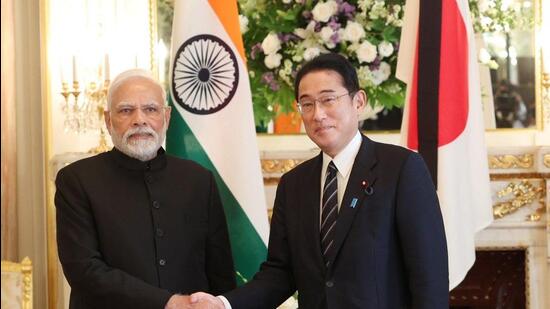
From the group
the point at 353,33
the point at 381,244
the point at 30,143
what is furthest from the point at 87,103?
the point at 381,244

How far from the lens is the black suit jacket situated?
282cm

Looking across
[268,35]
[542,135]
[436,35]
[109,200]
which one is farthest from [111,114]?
[542,135]

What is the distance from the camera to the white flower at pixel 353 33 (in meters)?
5.17

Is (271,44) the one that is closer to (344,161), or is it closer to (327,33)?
(327,33)

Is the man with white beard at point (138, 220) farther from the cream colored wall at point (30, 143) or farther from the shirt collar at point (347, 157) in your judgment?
the cream colored wall at point (30, 143)

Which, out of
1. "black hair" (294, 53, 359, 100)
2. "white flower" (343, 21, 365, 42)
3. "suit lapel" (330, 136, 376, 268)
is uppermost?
"white flower" (343, 21, 365, 42)

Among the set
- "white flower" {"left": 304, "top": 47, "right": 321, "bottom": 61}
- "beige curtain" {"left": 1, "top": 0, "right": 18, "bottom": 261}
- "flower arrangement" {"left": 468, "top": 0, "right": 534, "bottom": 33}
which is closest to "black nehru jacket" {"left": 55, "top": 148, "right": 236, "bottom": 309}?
"beige curtain" {"left": 1, "top": 0, "right": 18, "bottom": 261}

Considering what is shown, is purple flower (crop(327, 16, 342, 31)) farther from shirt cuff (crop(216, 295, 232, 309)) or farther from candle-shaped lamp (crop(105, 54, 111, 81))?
shirt cuff (crop(216, 295, 232, 309))

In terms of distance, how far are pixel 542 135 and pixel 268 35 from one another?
189 centimetres

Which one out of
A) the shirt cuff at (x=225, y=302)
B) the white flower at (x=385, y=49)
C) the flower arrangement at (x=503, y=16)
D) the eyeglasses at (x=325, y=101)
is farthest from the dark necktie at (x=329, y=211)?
the flower arrangement at (x=503, y=16)

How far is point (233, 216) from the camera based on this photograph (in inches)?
157

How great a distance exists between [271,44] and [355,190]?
256 centimetres

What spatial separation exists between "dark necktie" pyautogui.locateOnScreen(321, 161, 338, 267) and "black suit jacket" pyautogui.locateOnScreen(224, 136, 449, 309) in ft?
0.08

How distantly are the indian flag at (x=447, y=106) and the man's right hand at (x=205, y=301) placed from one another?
140 cm
